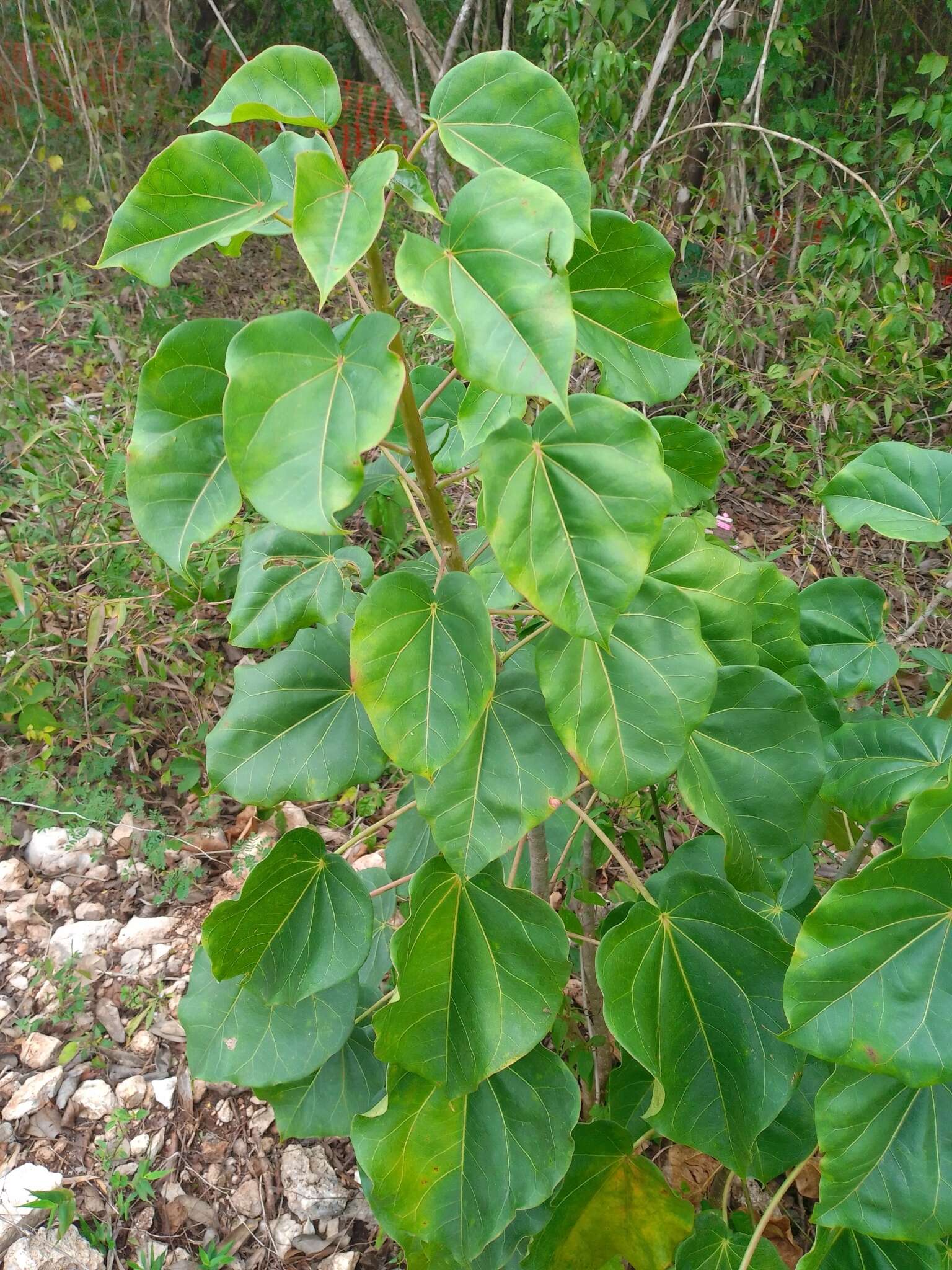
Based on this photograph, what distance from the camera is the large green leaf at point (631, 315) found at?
0.96 metres

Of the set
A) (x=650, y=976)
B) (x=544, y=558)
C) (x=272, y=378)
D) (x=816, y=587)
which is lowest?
(x=650, y=976)

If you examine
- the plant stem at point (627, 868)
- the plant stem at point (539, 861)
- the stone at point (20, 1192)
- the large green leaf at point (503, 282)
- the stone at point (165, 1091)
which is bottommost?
the stone at point (165, 1091)

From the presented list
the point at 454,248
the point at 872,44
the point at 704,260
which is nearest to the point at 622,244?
the point at 454,248

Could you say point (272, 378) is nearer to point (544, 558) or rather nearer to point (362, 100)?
point (544, 558)

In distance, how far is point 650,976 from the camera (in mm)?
1038

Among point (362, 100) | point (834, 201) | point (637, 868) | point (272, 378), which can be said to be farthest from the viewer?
point (362, 100)

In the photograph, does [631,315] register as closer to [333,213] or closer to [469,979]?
[333,213]

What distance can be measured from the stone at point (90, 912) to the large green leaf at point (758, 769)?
1538 mm

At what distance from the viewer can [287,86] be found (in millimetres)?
818

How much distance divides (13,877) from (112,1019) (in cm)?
46

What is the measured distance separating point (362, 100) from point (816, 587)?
18.8 feet

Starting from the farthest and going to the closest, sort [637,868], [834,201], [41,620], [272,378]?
[834,201]
[41,620]
[637,868]
[272,378]

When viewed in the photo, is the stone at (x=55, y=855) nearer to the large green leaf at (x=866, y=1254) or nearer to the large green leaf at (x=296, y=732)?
the large green leaf at (x=296, y=732)

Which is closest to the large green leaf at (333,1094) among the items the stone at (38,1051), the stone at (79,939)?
the stone at (38,1051)
